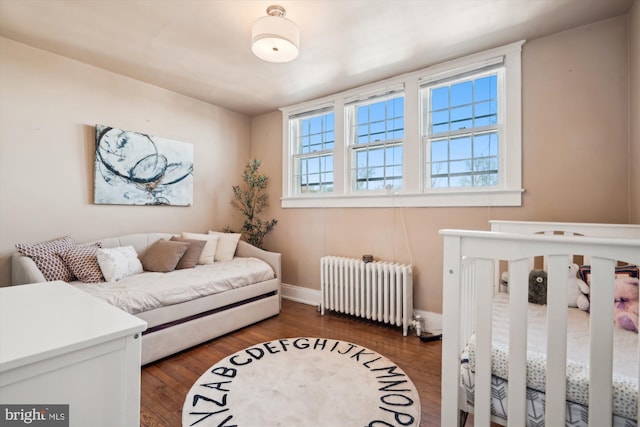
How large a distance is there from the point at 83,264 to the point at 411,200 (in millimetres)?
2959

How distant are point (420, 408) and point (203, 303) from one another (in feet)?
5.90

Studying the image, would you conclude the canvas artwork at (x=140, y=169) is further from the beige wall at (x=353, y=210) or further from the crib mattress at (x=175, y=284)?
the crib mattress at (x=175, y=284)

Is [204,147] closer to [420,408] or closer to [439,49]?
[439,49]

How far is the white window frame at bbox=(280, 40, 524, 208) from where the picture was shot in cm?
241

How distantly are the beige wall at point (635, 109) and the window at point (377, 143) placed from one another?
64.6 inches

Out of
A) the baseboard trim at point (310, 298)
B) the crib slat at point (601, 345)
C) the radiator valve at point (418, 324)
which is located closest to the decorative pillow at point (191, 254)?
the baseboard trim at point (310, 298)

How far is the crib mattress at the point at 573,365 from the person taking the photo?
0.93m

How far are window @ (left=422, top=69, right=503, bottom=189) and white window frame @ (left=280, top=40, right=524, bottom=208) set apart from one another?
6 cm

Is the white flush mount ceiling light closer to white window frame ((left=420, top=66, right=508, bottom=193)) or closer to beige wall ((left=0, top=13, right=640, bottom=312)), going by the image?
white window frame ((left=420, top=66, right=508, bottom=193))

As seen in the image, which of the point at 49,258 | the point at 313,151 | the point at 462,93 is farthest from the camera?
the point at 313,151

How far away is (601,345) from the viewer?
910mm

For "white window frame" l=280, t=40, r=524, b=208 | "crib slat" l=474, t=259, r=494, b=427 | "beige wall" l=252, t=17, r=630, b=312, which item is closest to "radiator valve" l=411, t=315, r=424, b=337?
"beige wall" l=252, t=17, r=630, b=312

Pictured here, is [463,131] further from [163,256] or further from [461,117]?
[163,256]

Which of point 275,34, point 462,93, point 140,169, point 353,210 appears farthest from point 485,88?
point 140,169
